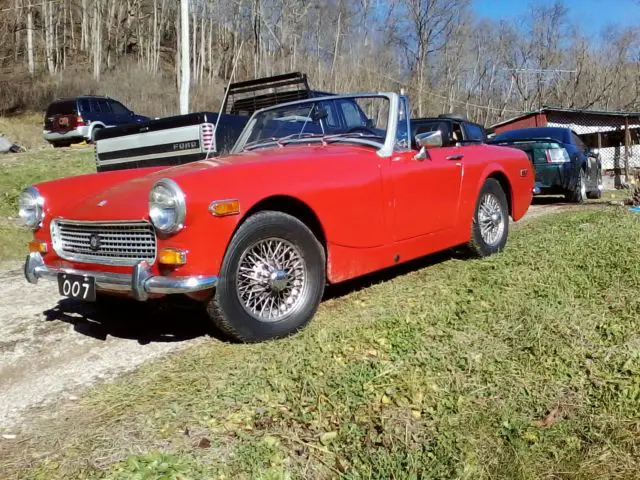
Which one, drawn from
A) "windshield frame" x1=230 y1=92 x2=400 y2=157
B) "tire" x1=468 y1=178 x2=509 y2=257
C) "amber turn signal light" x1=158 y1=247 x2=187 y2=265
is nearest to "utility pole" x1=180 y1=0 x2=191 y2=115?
"windshield frame" x1=230 y1=92 x2=400 y2=157

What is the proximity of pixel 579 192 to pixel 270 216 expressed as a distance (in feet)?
28.7

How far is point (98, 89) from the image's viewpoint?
34.6 metres

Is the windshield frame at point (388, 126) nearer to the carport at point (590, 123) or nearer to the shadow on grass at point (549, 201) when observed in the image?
the shadow on grass at point (549, 201)

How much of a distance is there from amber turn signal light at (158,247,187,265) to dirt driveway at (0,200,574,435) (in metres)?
0.72

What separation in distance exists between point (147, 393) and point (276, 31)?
136 ft

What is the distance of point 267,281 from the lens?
3.54 m

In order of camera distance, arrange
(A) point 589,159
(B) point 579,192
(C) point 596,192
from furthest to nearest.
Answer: (C) point 596,192, (A) point 589,159, (B) point 579,192

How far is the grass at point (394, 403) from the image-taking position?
2307 mm

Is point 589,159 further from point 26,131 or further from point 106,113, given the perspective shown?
point 26,131

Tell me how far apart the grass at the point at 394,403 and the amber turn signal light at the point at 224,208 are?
0.82 metres

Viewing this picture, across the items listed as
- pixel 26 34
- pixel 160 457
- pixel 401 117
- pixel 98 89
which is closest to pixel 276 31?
pixel 98 89

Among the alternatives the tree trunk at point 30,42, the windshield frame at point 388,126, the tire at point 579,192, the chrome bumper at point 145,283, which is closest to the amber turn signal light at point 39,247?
the chrome bumper at point 145,283

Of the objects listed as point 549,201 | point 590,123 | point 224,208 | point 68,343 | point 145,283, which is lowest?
point 68,343

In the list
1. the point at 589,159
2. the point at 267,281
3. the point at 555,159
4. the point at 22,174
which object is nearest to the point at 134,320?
Answer: the point at 267,281
